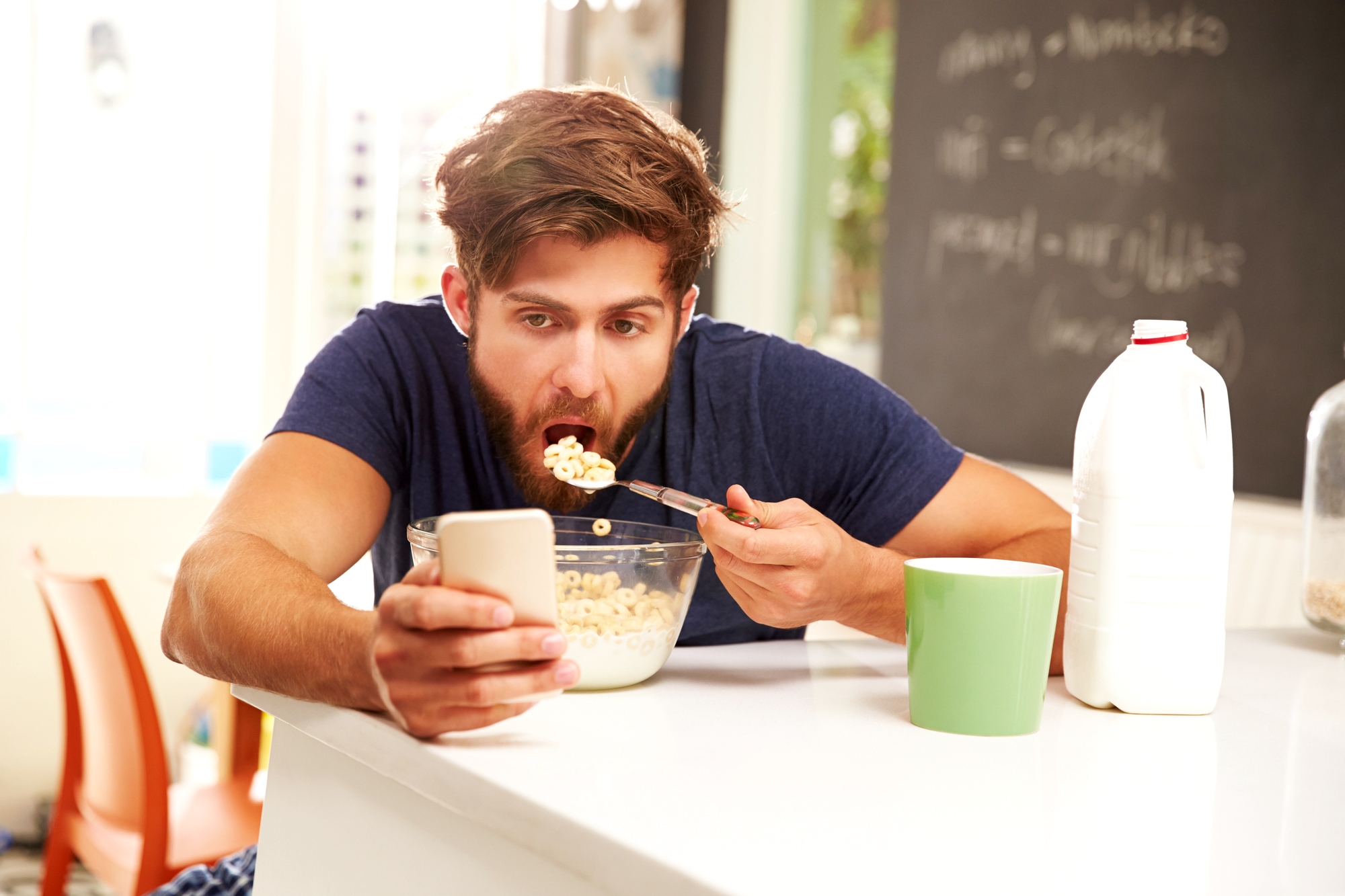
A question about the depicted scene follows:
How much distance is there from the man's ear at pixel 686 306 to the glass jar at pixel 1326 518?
0.69 meters

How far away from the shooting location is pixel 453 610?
73 cm

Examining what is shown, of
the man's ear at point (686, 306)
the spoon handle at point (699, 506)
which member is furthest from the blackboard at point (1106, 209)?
the spoon handle at point (699, 506)

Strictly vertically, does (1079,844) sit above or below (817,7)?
below

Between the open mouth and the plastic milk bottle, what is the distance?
1.74 ft

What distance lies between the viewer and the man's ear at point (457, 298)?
4.32ft

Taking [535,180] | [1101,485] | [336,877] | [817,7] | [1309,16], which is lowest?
[336,877]

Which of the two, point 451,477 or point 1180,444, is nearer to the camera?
point 1180,444

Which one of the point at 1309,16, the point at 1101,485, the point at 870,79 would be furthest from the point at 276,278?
the point at 1101,485

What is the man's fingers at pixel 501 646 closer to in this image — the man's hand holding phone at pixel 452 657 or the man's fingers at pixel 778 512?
the man's hand holding phone at pixel 452 657

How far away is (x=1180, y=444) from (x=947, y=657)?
241 millimetres

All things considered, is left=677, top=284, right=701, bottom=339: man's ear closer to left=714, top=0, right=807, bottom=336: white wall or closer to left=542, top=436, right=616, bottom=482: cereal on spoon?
left=542, top=436, right=616, bottom=482: cereal on spoon

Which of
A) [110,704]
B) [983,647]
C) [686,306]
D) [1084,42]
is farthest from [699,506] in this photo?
→ [1084,42]

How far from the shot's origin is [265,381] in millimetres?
3285

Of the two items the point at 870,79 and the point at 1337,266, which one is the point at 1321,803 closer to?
the point at 1337,266
